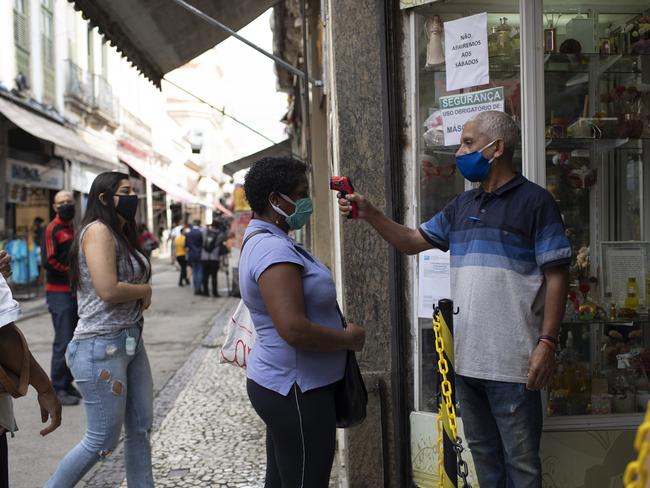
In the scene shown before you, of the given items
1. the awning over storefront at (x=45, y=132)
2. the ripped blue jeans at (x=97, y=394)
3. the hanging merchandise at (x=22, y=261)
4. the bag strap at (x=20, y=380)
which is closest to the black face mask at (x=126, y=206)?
the ripped blue jeans at (x=97, y=394)

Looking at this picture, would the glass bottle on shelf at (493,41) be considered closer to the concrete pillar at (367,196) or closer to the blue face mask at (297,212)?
the concrete pillar at (367,196)

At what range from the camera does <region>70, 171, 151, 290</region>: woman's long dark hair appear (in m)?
3.50

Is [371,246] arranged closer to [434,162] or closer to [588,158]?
[434,162]

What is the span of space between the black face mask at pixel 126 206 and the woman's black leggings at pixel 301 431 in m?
1.49

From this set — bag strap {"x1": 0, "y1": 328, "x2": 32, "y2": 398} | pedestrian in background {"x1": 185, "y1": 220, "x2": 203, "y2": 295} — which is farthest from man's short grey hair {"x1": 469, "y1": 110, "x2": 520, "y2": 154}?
pedestrian in background {"x1": 185, "y1": 220, "x2": 203, "y2": 295}

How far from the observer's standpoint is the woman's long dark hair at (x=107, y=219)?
11.5 ft

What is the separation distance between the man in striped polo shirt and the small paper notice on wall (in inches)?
37.6

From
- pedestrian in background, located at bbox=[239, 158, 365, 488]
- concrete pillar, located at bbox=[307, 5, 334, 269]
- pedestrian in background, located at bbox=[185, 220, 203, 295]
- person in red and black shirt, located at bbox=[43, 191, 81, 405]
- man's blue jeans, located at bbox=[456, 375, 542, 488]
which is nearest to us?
pedestrian in background, located at bbox=[239, 158, 365, 488]

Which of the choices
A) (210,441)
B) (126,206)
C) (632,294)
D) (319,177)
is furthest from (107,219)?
(319,177)

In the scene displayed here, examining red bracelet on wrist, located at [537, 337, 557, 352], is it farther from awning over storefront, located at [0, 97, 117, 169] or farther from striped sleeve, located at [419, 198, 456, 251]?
awning over storefront, located at [0, 97, 117, 169]

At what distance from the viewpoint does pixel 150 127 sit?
37.6 m

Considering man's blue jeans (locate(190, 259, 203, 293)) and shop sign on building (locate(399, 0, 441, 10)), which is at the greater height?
shop sign on building (locate(399, 0, 441, 10))

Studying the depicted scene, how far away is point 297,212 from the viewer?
2633mm

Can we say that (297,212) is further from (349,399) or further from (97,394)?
(97,394)
